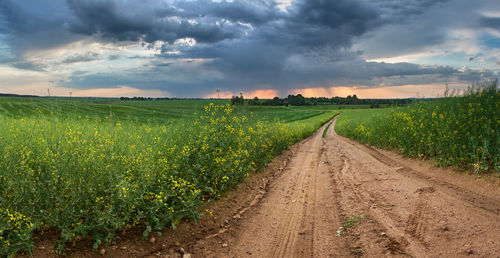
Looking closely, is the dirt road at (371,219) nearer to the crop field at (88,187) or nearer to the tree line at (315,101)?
the crop field at (88,187)

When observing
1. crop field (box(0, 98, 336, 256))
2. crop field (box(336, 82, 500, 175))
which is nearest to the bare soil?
crop field (box(0, 98, 336, 256))

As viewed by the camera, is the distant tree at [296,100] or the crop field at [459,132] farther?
the distant tree at [296,100]

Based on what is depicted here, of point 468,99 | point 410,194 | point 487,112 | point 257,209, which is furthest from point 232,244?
point 468,99

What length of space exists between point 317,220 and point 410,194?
2.77 meters

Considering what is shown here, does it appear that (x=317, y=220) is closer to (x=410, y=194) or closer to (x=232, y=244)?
(x=232, y=244)

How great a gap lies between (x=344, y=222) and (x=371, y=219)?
54 centimetres

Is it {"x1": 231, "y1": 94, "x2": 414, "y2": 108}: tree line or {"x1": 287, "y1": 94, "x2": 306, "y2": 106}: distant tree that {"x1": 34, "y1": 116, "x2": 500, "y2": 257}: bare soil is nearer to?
{"x1": 231, "y1": 94, "x2": 414, "y2": 108}: tree line

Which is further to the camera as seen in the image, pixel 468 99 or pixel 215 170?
pixel 468 99

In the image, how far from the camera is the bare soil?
458 centimetres

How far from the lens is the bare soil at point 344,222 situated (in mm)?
4578

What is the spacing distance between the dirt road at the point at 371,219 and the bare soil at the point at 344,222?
2 centimetres

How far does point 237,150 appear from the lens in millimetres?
8422

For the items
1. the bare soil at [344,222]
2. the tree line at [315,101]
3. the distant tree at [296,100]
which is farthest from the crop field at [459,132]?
the distant tree at [296,100]

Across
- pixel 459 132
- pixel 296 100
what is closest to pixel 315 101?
pixel 296 100
